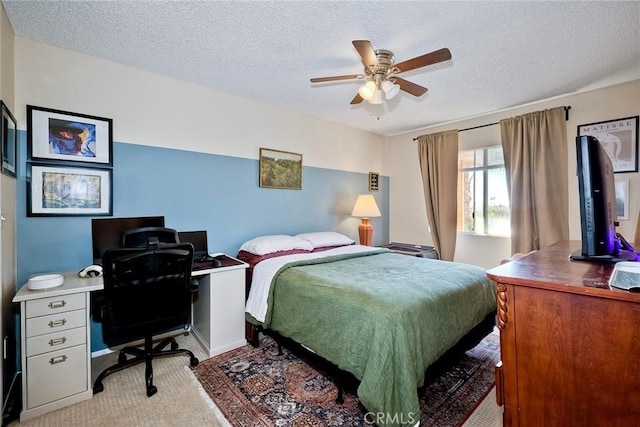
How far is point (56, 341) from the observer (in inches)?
68.6

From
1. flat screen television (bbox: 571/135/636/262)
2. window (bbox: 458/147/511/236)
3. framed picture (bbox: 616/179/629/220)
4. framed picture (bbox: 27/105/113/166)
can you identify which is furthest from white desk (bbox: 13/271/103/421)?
framed picture (bbox: 616/179/629/220)

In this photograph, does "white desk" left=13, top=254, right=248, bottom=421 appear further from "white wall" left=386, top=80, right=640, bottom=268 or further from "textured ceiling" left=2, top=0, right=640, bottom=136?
"white wall" left=386, top=80, right=640, bottom=268

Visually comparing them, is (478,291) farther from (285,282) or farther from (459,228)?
(459,228)

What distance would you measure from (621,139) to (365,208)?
2.83 meters

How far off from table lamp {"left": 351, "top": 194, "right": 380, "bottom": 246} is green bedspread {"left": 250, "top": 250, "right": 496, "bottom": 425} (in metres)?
1.60

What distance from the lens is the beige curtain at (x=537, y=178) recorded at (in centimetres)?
315

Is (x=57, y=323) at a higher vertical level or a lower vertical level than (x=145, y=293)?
lower

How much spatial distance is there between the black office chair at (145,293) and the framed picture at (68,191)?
2.90 ft

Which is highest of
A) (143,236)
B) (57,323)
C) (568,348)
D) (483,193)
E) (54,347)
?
(483,193)

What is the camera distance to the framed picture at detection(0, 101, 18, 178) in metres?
1.69

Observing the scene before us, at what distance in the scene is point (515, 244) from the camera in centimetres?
345

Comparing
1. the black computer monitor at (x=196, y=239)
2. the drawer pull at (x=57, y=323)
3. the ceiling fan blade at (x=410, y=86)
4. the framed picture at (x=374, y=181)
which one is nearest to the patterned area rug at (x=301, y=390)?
the drawer pull at (x=57, y=323)

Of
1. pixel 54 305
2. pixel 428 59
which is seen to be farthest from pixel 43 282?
pixel 428 59

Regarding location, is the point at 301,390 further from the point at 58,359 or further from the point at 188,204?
the point at 188,204
